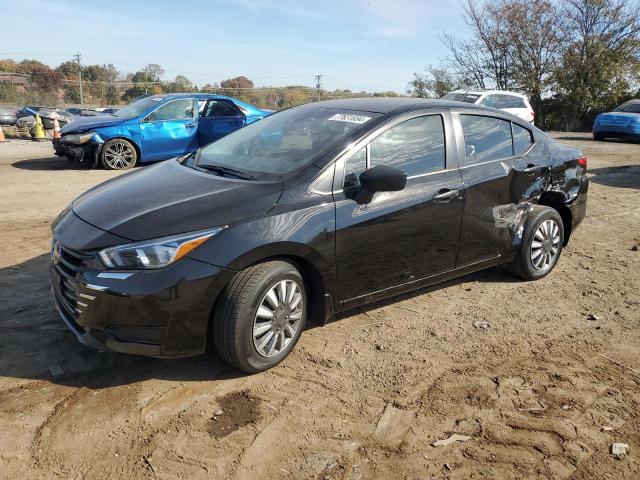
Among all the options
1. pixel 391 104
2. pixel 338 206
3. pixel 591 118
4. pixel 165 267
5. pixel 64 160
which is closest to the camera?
pixel 165 267

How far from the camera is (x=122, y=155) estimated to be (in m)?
10.6

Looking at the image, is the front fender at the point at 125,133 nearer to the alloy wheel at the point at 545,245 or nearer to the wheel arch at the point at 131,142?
the wheel arch at the point at 131,142

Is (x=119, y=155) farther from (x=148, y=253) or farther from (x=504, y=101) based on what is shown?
(x=504, y=101)

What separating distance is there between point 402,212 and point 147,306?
183 centimetres

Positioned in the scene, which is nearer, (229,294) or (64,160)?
(229,294)

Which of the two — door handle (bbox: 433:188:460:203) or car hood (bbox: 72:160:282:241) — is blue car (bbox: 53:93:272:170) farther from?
door handle (bbox: 433:188:460:203)

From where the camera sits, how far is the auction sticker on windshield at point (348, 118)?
152 inches

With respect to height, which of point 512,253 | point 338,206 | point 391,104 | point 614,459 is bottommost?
point 614,459

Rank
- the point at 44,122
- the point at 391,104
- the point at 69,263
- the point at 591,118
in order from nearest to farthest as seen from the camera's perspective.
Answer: the point at 69,263
the point at 391,104
the point at 44,122
the point at 591,118

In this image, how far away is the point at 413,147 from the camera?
→ 3.96 meters

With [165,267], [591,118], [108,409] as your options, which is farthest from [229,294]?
[591,118]

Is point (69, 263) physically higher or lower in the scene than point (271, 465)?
higher

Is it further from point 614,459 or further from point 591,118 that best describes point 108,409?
point 591,118

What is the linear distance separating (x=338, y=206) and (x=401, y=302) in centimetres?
139
